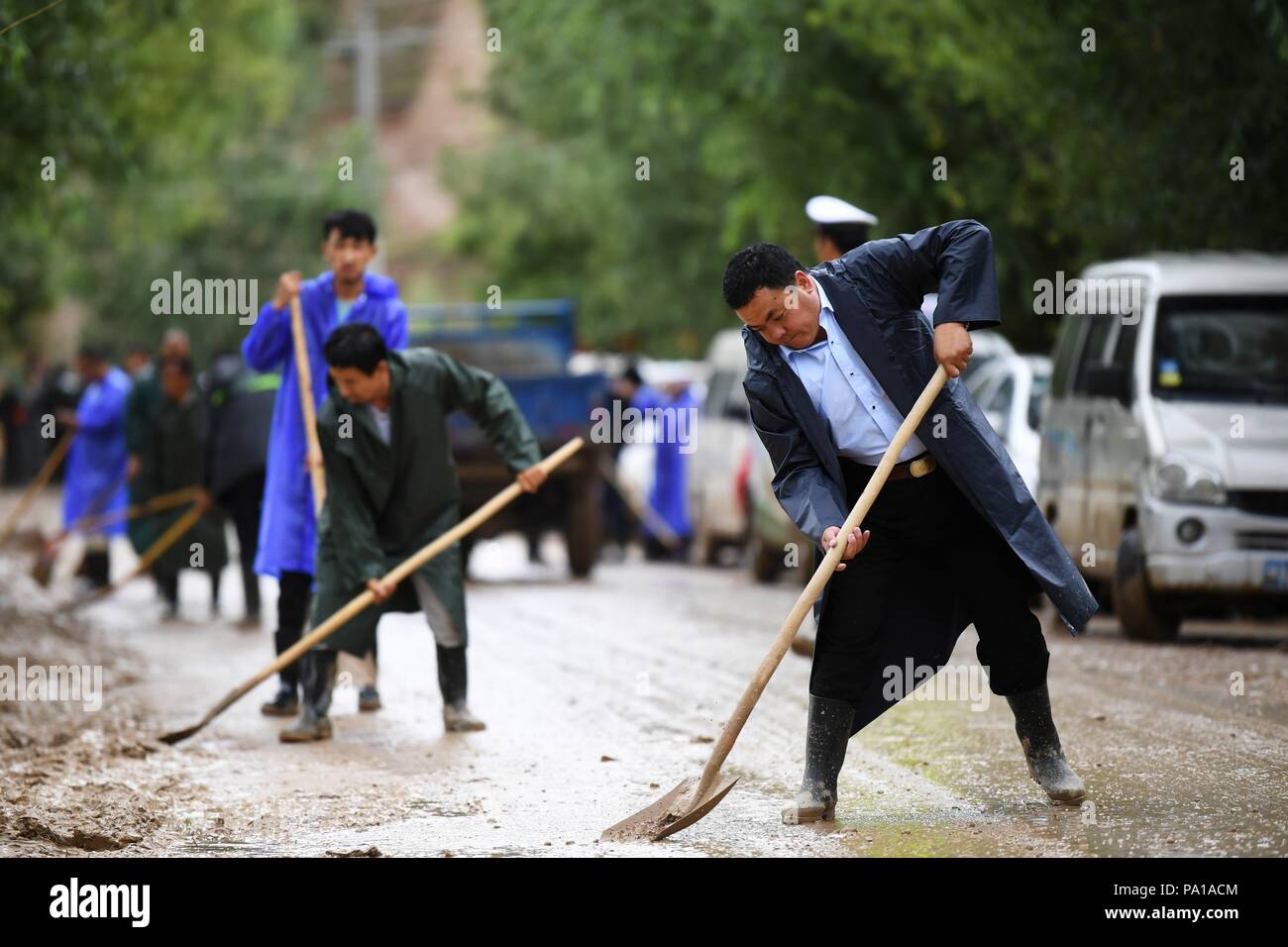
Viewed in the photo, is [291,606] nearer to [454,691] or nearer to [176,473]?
[454,691]

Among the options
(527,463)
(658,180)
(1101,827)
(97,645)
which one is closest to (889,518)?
(1101,827)

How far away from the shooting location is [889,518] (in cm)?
646

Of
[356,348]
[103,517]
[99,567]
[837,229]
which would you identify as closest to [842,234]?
[837,229]

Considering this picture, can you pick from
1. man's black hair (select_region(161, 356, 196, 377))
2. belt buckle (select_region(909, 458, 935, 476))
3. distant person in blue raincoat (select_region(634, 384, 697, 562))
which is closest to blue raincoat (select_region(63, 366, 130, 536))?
man's black hair (select_region(161, 356, 196, 377))

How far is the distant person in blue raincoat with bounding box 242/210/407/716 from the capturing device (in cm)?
938

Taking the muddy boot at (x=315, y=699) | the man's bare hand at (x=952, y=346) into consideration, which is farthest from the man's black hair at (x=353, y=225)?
the man's bare hand at (x=952, y=346)

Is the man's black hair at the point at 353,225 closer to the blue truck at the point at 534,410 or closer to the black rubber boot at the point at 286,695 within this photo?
the black rubber boot at the point at 286,695

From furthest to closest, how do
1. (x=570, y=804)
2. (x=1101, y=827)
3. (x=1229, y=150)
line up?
1. (x=1229, y=150)
2. (x=570, y=804)
3. (x=1101, y=827)

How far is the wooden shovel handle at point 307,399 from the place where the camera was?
30.6 ft

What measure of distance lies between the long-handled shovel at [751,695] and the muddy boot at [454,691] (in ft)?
8.39

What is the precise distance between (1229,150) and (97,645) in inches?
293

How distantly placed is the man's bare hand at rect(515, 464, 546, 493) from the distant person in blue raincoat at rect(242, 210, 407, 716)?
1.13 m
